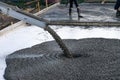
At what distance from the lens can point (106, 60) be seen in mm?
7691

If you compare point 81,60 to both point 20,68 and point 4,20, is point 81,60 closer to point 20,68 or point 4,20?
point 20,68

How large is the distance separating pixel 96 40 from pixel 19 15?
8.80 feet

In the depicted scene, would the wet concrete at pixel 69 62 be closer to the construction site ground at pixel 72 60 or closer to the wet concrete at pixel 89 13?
the construction site ground at pixel 72 60

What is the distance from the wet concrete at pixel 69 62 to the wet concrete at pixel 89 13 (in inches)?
161

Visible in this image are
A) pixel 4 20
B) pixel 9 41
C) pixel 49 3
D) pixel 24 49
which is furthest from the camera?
pixel 49 3

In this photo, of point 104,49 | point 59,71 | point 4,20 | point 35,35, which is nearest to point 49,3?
point 4,20

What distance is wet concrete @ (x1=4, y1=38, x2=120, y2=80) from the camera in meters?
6.95

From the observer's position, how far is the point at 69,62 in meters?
7.72

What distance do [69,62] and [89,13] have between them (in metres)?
7.38

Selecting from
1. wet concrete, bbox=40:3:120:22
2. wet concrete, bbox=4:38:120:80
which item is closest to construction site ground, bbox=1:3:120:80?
wet concrete, bbox=4:38:120:80

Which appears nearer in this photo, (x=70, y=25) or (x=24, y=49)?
(x=24, y=49)

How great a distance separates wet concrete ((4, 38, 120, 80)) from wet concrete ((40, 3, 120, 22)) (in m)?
4.09

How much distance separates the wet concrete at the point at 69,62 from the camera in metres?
6.95

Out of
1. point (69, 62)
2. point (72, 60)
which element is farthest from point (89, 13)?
point (69, 62)
